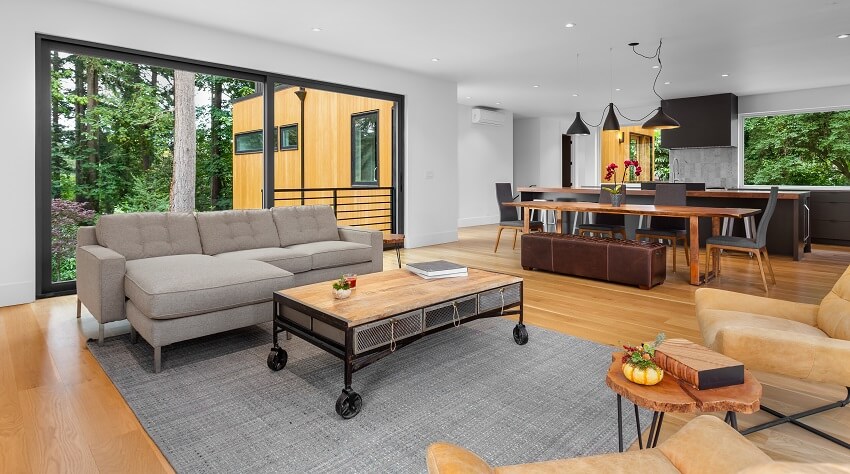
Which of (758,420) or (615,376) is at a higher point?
(615,376)

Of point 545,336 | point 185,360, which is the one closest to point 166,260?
point 185,360

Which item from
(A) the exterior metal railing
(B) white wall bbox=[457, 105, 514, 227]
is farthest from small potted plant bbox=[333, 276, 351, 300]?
(B) white wall bbox=[457, 105, 514, 227]

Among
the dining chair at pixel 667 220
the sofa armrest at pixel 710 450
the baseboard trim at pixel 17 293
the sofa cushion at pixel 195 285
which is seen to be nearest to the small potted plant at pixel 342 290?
the sofa cushion at pixel 195 285

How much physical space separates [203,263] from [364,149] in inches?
206

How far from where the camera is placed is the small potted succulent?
151 cm

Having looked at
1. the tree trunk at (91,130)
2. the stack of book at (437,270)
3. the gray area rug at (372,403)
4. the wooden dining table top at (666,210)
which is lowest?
the gray area rug at (372,403)

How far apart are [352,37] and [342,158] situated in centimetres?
308

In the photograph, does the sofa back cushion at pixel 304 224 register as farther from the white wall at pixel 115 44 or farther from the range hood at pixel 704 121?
the range hood at pixel 704 121

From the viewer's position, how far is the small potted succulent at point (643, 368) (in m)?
1.51

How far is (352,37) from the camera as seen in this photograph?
5672 mm

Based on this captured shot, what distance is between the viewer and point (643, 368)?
4.99 ft

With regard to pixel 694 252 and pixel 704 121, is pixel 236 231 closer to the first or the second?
pixel 694 252

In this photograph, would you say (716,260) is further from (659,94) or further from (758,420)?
(659,94)

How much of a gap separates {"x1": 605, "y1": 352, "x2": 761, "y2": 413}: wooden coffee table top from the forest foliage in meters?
4.96
